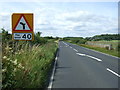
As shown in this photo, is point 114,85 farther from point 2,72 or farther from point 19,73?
point 2,72

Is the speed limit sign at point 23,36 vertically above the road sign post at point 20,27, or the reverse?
the road sign post at point 20,27

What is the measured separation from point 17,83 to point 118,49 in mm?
34147

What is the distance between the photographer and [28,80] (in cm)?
873

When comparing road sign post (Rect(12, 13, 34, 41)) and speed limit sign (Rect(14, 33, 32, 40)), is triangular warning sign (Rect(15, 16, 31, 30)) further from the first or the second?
speed limit sign (Rect(14, 33, 32, 40))

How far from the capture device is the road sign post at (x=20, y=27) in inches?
423

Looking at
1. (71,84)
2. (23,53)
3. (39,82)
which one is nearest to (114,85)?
(71,84)

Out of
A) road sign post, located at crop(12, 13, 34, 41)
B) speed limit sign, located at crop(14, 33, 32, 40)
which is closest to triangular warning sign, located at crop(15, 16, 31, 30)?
road sign post, located at crop(12, 13, 34, 41)

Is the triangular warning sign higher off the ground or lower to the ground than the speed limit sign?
higher

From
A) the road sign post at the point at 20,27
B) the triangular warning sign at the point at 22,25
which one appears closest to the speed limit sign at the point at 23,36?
the road sign post at the point at 20,27

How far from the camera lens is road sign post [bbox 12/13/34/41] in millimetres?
10742

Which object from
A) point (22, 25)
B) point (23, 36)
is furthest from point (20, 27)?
point (23, 36)

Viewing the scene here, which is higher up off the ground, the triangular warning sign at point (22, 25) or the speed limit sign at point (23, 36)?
the triangular warning sign at point (22, 25)

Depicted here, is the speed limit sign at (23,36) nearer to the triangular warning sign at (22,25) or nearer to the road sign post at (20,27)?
the road sign post at (20,27)

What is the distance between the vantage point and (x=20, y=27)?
10969 mm
